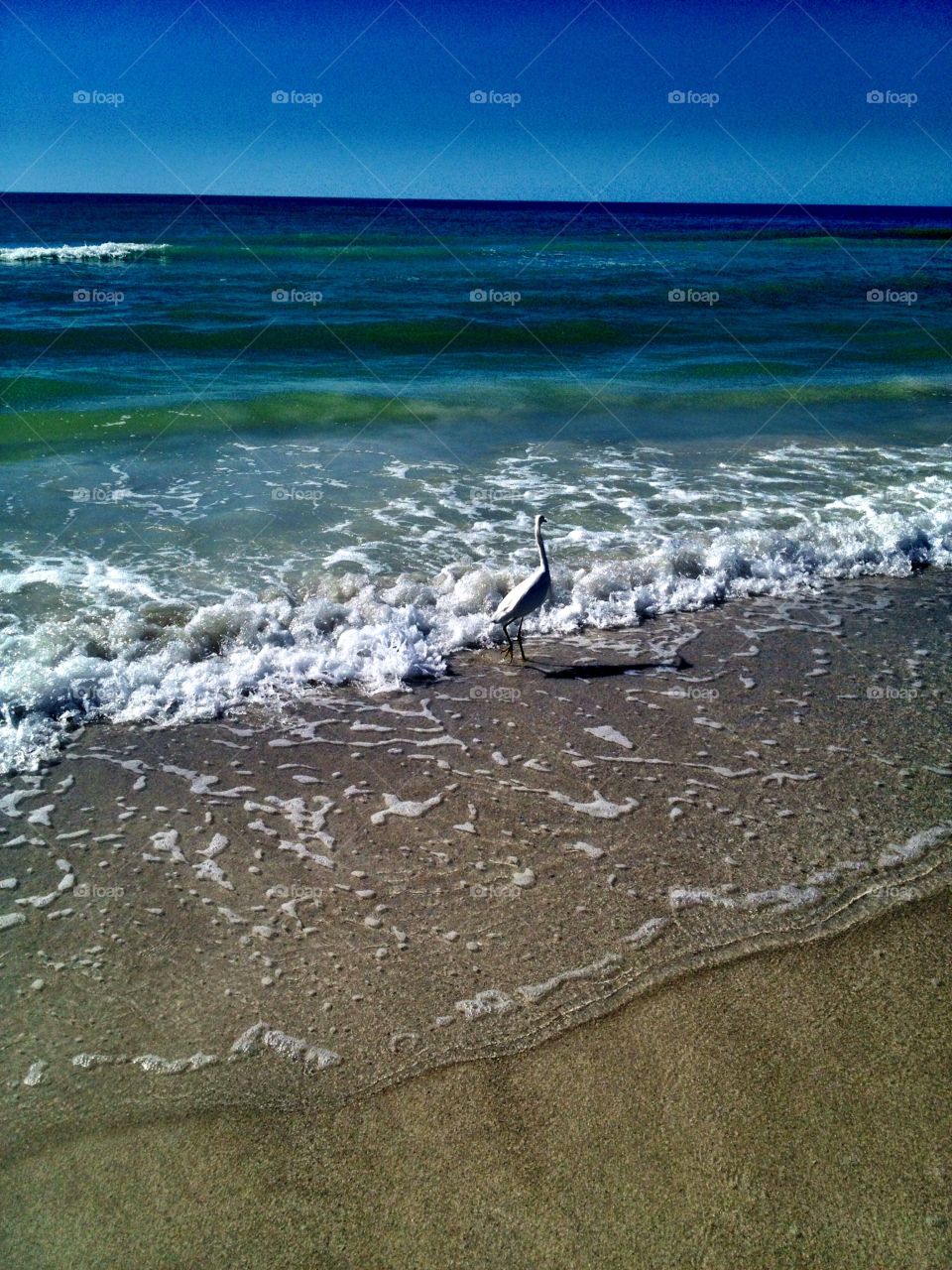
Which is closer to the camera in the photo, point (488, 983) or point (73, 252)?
point (488, 983)

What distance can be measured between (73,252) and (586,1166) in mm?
33472

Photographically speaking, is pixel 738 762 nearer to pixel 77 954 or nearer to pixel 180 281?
pixel 77 954

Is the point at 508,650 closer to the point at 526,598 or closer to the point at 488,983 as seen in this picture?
the point at 526,598

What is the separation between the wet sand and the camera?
3.14 meters

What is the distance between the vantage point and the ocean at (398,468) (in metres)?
7.25

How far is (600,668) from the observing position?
23.2ft

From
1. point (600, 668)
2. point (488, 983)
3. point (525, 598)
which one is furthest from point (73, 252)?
point (488, 983)

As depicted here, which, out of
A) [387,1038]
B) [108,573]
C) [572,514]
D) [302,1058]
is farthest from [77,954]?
[572,514]

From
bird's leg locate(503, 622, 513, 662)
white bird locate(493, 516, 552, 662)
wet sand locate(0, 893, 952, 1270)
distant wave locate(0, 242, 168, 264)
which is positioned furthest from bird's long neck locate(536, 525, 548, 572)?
distant wave locate(0, 242, 168, 264)

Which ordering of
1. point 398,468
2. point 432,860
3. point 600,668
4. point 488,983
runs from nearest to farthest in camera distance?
point 488,983
point 432,860
point 600,668
point 398,468

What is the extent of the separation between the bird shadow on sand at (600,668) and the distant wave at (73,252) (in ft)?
93.2

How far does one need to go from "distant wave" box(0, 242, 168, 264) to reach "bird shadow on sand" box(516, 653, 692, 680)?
28413mm

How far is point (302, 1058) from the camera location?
382cm

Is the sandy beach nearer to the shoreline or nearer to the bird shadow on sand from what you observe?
the shoreline
